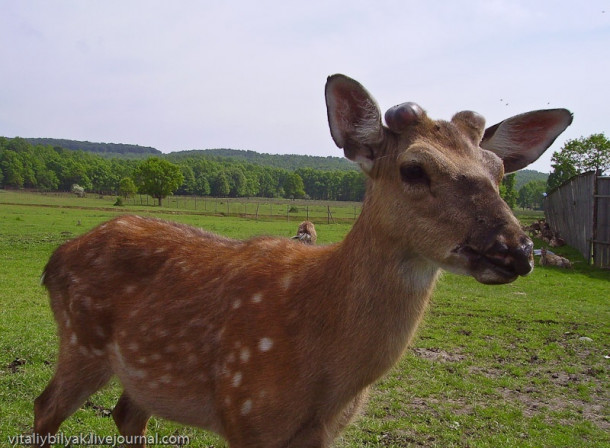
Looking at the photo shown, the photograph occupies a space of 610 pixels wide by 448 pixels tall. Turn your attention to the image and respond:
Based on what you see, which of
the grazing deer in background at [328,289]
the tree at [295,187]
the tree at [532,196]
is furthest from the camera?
the tree at [295,187]

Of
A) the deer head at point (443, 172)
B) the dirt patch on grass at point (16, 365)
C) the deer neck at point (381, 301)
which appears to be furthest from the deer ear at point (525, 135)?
the dirt patch on grass at point (16, 365)

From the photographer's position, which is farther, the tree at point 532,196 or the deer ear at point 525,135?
the tree at point 532,196

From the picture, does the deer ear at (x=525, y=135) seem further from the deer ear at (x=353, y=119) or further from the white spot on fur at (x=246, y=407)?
the white spot on fur at (x=246, y=407)

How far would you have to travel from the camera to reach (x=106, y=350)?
4.30 m

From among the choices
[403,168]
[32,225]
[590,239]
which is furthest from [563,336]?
Answer: [32,225]

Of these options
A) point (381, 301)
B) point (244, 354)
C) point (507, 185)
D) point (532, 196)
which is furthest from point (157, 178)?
point (532, 196)

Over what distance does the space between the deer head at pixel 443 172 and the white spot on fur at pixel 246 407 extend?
1356mm

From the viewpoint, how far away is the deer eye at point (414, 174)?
2.85m

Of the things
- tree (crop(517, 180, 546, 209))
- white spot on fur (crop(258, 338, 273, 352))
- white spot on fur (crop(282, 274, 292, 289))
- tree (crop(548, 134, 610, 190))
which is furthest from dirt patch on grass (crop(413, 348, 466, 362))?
tree (crop(517, 180, 546, 209))

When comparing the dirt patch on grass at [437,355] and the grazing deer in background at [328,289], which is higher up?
the grazing deer in background at [328,289]

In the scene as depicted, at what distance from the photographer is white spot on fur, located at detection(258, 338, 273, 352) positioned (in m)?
3.29

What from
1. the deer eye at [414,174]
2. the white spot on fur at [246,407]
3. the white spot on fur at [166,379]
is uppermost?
the deer eye at [414,174]

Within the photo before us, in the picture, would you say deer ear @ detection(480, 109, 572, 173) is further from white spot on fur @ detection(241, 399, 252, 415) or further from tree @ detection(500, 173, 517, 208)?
white spot on fur @ detection(241, 399, 252, 415)

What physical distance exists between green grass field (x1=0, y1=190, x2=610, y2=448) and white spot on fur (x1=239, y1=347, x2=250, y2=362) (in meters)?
1.38
